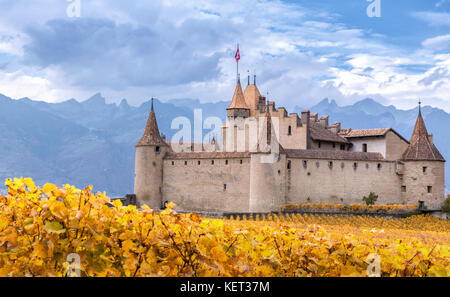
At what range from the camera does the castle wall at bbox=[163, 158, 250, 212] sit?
47.1 metres

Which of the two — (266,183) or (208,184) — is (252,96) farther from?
(266,183)

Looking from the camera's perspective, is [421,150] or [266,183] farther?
[421,150]

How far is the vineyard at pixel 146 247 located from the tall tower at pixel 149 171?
43.3 meters

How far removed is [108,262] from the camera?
17.8 ft

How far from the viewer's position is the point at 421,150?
5150 cm

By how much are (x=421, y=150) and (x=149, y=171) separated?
26.6m

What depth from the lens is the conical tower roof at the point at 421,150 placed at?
50.7 metres

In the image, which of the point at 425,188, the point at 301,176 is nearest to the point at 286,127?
the point at 301,176

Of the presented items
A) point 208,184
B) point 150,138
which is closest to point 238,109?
point 150,138

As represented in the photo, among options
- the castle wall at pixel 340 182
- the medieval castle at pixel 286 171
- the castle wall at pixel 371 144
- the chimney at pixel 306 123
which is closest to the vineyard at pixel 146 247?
the medieval castle at pixel 286 171

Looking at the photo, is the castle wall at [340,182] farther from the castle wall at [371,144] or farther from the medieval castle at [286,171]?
the castle wall at [371,144]

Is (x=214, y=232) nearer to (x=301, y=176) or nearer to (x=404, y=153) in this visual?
(x=301, y=176)

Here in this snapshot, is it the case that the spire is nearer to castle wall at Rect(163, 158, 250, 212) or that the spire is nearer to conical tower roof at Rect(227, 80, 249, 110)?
castle wall at Rect(163, 158, 250, 212)
